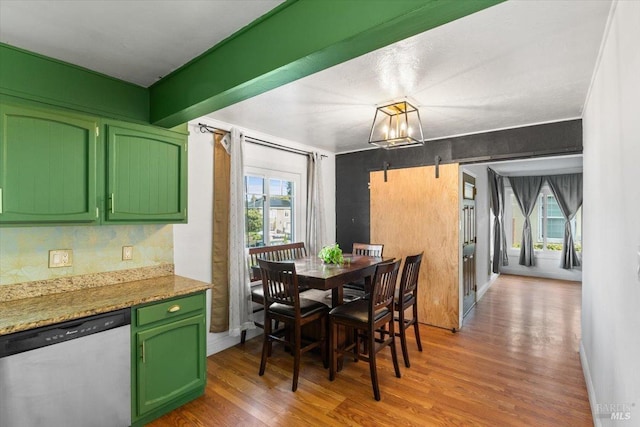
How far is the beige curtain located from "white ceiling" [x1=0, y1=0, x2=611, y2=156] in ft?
1.57

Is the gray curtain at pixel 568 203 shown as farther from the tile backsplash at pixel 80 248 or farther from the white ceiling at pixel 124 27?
the tile backsplash at pixel 80 248

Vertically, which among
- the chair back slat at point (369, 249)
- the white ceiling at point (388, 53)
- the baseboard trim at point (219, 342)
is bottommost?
the baseboard trim at point (219, 342)

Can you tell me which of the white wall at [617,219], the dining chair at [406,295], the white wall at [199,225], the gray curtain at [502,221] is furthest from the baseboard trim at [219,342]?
the gray curtain at [502,221]

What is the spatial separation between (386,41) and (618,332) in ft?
5.60

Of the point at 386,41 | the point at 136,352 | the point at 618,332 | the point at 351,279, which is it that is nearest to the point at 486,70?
the point at 386,41

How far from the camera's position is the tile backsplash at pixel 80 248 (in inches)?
79.9

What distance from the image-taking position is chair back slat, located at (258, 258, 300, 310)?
8.30 ft

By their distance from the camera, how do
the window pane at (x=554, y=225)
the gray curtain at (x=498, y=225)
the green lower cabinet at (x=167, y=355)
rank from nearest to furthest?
→ the green lower cabinet at (x=167, y=355)
the gray curtain at (x=498, y=225)
the window pane at (x=554, y=225)

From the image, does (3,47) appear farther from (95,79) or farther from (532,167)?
(532,167)

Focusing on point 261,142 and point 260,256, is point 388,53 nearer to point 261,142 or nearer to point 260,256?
point 261,142

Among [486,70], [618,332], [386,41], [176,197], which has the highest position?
[486,70]

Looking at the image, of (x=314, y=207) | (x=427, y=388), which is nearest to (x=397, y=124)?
(x=314, y=207)

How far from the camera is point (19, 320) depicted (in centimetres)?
162

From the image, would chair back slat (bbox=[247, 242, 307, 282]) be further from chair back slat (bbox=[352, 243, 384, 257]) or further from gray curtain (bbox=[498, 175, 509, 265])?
gray curtain (bbox=[498, 175, 509, 265])
